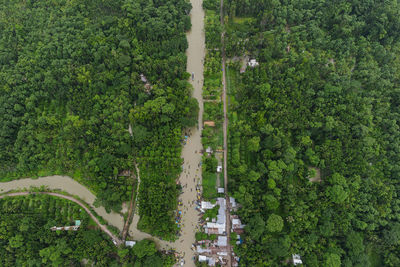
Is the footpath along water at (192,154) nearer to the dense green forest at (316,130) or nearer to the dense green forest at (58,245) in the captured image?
the dense green forest at (58,245)

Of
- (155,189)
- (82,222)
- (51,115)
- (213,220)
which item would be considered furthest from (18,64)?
(213,220)

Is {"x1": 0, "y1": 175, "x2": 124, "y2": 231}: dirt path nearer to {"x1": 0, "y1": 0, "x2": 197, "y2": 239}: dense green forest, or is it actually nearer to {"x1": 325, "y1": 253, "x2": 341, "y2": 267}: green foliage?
{"x1": 0, "y1": 0, "x2": 197, "y2": 239}: dense green forest

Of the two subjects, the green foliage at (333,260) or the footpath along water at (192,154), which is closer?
the green foliage at (333,260)

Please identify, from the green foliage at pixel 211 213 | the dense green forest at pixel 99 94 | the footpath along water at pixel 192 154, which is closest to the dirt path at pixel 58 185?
the dense green forest at pixel 99 94

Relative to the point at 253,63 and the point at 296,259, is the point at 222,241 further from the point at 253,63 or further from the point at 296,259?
the point at 253,63

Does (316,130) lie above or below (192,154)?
above

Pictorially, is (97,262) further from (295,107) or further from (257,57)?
(257,57)

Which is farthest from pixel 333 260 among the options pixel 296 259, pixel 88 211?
pixel 88 211
